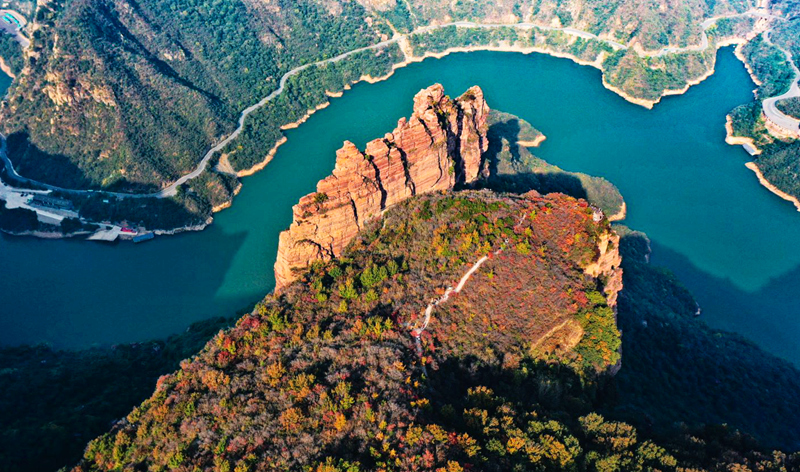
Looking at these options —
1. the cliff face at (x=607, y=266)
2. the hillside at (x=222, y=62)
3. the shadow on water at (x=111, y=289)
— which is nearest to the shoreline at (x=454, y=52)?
the hillside at (x=222, y=62)

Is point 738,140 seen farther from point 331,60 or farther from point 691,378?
point 331,60

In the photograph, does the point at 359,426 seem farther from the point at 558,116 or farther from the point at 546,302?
the point at 558,116

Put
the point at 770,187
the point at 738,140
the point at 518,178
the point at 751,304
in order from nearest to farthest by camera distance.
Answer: the point at 518,178 → the point at 751,304 → the point at 770,187 → the point at 738,140

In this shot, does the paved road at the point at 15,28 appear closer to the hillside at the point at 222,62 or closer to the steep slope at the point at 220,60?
the steep slope at the point at 220,60

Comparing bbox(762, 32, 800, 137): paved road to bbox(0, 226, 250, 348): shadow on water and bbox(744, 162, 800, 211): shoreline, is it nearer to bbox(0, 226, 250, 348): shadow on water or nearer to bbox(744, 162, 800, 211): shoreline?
bbox(744, 162, 800, 211): shoreline

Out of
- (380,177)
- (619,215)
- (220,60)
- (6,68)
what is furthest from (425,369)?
(6,68)

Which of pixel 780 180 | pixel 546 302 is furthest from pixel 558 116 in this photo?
pixel 546 302

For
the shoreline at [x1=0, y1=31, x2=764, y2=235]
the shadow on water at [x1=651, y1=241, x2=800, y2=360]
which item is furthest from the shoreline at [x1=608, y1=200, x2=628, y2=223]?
the shadow on water at [x1=651, y1=241, x2=800, y2=360]
